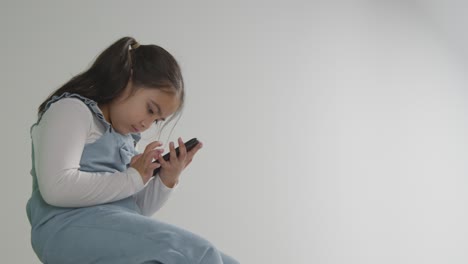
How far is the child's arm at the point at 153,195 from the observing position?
1173 mm

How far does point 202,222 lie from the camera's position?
2033 mm

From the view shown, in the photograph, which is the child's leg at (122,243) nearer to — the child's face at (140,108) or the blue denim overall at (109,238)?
the blue denim overall at (109,238)

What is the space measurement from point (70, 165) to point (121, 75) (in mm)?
223

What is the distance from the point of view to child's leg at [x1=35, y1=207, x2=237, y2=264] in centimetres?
87

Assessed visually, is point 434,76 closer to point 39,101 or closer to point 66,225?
point 39,101

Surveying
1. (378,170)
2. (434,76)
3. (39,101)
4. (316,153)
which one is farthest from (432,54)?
(39,101)

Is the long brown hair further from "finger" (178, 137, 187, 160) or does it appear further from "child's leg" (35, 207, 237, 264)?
"child's leg" (35, 207, 237, 264)

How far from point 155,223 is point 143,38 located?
1113mm

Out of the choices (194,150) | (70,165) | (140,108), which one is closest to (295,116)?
(194,150)

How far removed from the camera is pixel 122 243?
0.88m

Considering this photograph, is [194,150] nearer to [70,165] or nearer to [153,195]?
[153,195]

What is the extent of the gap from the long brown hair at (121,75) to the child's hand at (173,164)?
0.38 ft

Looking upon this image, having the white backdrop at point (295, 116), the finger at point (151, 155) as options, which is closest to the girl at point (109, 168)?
the finger at point (151, 155)

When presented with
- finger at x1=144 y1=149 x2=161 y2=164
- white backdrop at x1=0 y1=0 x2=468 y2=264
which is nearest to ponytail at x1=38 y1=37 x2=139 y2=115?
finger at x1=144 y1=149 x2=161 y2=164
